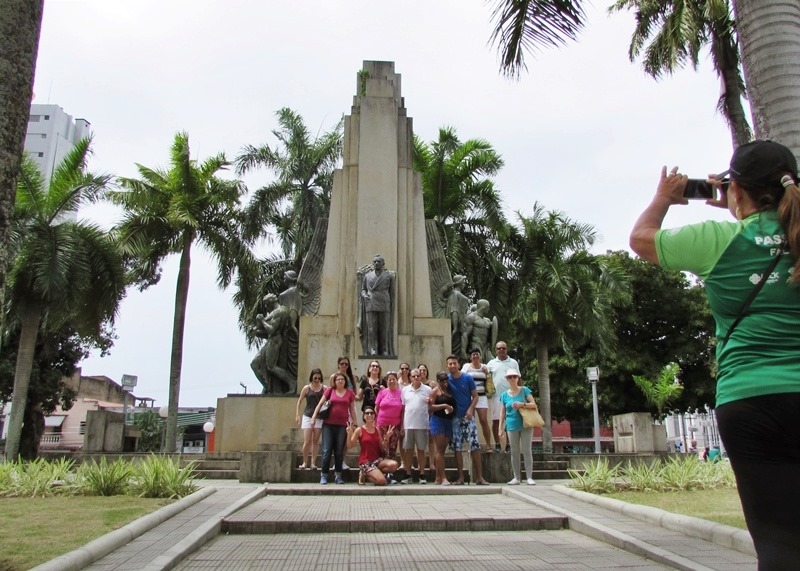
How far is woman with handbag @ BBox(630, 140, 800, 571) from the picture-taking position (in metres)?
1.99

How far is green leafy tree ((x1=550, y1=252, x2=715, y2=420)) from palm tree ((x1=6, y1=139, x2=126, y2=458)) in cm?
2243

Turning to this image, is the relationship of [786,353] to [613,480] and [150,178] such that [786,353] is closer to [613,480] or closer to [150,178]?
[613,480]

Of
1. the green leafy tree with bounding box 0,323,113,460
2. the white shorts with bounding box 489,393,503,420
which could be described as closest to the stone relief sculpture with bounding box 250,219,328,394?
the white shorts with bounding box 489,393,503,420

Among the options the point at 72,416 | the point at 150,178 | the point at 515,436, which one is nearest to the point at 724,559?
the point at 515,436

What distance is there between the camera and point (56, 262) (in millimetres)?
18859

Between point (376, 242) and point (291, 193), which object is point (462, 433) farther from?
point (291, 193)

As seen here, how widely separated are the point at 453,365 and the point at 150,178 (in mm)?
17243

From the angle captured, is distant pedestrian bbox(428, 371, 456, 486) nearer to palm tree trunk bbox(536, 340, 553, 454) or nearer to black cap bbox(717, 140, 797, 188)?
black cap bbox(717, 140, 797, 188)

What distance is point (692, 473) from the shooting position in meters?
9.30

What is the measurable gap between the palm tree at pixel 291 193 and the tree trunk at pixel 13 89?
74.3 feet

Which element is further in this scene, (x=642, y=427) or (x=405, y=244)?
(x=405, y=244)

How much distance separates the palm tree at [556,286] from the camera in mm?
24969

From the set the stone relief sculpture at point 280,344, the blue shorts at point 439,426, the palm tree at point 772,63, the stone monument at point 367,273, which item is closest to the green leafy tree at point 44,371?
the stone relief sculpture at point 280,344

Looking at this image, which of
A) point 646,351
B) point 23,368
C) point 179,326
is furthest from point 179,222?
point 646,351
